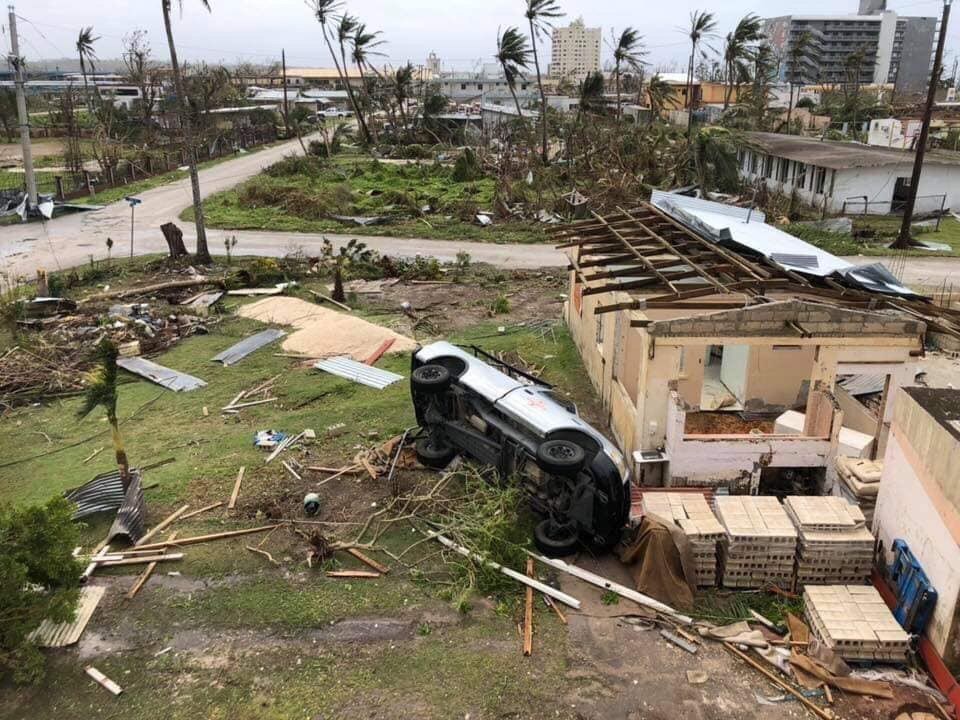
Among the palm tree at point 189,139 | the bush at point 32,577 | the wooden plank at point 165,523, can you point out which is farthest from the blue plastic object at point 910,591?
the palm tree at point 189,139

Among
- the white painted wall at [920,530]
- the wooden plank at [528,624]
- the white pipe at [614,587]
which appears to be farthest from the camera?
the white pipe at [614,587]

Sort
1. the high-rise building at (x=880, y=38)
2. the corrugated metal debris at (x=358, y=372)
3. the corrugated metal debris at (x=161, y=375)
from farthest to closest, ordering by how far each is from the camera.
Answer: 1. the high-rise building at (x=880, y=38)
2. the corrugated metal debris at (x=161, y=375)
3. the corrugated metal debris at (x=358, y=372)

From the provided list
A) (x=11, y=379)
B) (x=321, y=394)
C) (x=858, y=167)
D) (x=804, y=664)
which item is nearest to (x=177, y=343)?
(x=11, y=379)

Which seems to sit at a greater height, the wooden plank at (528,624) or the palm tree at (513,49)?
the palm tree at (513,49)

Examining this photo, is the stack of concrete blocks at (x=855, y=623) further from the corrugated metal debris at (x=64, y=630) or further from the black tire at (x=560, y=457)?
the corrugated metal debris at (x=64, y=630)

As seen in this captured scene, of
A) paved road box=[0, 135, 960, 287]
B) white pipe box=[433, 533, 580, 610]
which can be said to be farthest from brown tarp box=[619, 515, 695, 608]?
paved road box=[0, 135, 960, 287]

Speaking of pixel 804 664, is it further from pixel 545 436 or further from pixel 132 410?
pixel 132 410
